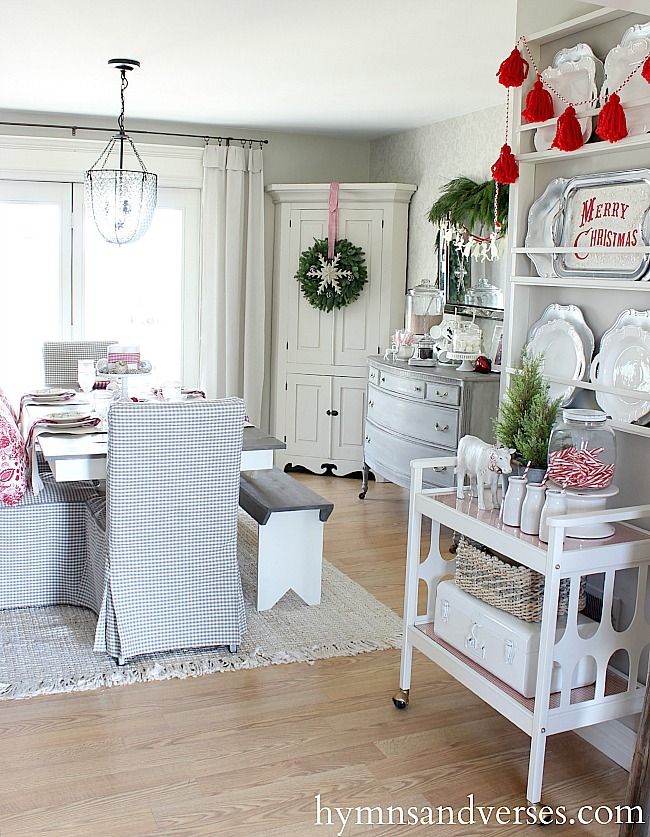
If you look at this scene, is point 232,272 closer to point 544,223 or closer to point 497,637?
point 544,223

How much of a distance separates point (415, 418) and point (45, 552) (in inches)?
84.4

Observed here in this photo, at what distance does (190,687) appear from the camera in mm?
2973

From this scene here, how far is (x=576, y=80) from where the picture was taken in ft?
8.78

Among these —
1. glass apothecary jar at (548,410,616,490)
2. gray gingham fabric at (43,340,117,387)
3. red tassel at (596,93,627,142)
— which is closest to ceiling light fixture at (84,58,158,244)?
gray gingham fabric at (43,340,117,387)

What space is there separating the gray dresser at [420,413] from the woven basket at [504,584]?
1676 mm

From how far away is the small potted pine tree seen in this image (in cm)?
262

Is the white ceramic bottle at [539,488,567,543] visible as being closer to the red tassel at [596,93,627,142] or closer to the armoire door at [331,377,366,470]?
the red tassel at [596,93,627,142]

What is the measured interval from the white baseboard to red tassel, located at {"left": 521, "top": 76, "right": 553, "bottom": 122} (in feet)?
6.11

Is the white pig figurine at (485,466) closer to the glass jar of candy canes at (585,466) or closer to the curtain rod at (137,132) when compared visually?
the glass jar of candy canes at (585,466)

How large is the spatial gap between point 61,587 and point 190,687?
944mm

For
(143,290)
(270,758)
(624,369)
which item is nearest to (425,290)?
(143,290)

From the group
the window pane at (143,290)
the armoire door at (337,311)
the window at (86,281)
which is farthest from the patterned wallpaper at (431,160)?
the window pane at (143,290)

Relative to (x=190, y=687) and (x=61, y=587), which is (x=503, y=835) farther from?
(x=61, y=587)

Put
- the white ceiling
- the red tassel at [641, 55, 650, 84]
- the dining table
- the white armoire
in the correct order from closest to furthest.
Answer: the red tassel at [641, 55, 650, 84]
the dining table
the white ceiling
the white armoire
